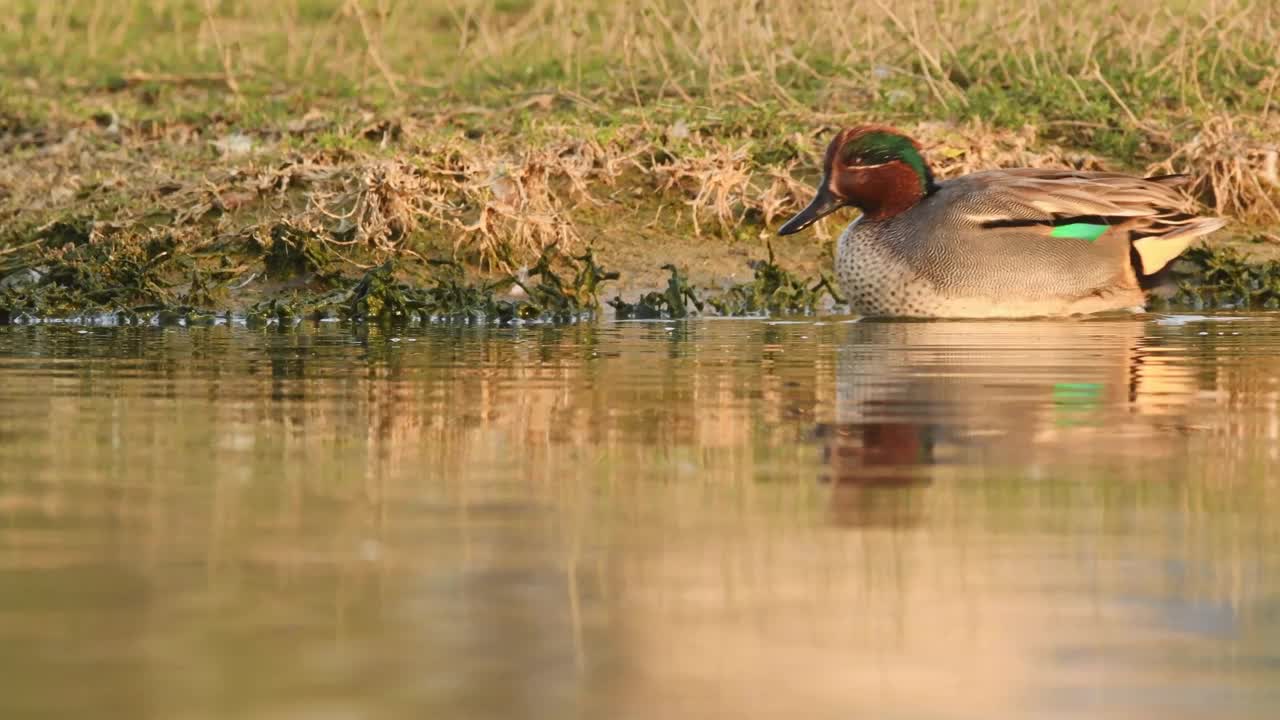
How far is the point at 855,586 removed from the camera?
15.4 ft

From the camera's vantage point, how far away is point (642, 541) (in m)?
5.24

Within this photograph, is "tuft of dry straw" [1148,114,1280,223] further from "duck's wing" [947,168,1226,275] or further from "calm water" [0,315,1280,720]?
→ "calm water" [0,315,1280,720]

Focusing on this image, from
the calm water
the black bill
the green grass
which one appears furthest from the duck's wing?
the calm water

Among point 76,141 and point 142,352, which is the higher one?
point 76,141

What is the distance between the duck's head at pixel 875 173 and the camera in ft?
39.5

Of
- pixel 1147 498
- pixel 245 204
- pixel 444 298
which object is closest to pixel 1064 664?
pixel 1147 498

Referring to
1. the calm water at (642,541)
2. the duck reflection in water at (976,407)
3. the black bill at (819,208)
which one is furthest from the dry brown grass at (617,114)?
the calm water at (642,541)

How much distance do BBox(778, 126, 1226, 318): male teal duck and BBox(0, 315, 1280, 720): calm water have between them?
2353 mm

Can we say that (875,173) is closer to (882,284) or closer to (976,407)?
(882,284)

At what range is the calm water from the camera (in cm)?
390

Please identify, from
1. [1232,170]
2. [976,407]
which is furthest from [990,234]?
[976,407]

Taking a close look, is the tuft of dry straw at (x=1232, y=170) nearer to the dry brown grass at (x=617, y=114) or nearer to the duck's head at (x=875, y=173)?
the dry brown grass at (x=617, y=114)

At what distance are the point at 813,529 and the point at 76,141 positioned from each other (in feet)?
34.3

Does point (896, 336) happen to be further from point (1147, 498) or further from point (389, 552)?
point (389, 552)
